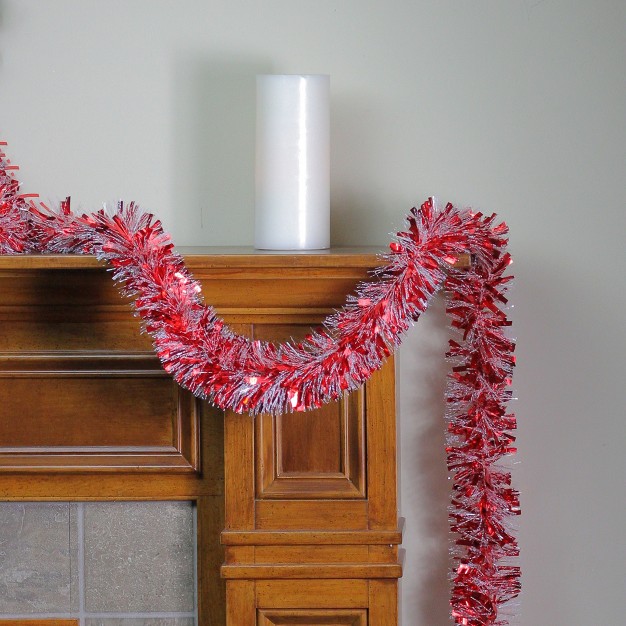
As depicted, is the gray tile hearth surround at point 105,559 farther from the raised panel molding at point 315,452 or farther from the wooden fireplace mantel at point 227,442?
the raised panel molding at point 315,452

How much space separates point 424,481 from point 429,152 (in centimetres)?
47

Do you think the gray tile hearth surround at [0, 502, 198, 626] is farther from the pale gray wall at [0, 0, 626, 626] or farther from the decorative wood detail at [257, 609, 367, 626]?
the pale gray wall at [0, 0, 626, 626]

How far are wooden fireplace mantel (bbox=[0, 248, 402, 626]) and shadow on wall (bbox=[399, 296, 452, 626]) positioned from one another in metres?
0.28

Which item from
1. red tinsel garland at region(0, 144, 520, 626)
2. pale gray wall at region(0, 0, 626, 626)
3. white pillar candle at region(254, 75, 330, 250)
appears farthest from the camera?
pale gray wall at region(0, 0, 626, 626)

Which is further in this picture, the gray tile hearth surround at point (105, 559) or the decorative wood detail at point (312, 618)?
the gray tile hearth surround at point (105, 559)

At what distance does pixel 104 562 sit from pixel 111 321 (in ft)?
1.02

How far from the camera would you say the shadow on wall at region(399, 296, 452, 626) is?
1.26 metres

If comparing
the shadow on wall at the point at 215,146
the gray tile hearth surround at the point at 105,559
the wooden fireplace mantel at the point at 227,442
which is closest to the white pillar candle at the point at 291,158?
the wooden fireplace mantel at the point at 227,442

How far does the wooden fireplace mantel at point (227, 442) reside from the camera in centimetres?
96

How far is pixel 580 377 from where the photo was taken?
1.24 metres

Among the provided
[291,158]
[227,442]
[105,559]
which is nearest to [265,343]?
[227,442]

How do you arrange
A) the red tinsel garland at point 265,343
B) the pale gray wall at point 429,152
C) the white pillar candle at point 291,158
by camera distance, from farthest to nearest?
1. the pale gray wall at point 429,152
2. the white pillar candle at point 291,158
3. the red tinsel garland at point 265,343

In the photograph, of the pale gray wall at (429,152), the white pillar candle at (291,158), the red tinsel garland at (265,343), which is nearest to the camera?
the red tinsel garland at (265,343)

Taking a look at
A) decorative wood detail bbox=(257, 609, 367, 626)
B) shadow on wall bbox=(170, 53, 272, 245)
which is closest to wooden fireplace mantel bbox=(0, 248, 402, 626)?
decorative wood detail bbox=(257, 609, 367, 626)
